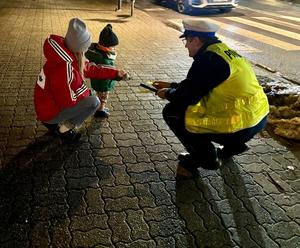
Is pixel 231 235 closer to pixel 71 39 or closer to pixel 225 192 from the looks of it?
pixel 225 192

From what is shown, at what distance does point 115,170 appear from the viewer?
10.6 ft

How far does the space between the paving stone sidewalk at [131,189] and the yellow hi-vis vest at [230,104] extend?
626mm

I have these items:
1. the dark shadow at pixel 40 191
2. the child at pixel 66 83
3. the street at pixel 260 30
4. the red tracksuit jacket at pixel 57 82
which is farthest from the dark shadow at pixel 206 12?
the dark shadow at pixel 40 191

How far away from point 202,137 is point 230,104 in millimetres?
406

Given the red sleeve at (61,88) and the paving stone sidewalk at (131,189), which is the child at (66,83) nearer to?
the red sleeve at (61,88)

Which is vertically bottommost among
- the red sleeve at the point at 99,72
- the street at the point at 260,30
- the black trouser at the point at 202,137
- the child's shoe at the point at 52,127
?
the street at the point at 260,30

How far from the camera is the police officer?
2676mm

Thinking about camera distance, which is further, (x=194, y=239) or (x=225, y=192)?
(x=225, y=192)

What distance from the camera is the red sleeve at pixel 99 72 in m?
3.69

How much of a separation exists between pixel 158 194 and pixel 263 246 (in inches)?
37.5

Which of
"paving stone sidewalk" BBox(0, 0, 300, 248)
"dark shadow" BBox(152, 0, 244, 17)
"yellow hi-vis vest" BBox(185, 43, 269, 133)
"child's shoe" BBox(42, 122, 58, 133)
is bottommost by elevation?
"dark shadow" BBox(152, 0, 244, 17)

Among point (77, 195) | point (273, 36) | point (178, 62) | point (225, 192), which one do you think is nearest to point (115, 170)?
point (77, 195)

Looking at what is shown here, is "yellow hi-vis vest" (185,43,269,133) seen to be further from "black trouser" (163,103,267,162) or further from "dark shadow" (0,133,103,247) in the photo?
"dark shadow" (0,133,103,247)

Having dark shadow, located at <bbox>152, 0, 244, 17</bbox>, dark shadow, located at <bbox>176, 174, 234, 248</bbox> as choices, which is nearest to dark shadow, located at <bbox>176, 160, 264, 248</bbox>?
dark shadow, located at <bbox>176, 174, 234, 248</bbox>
